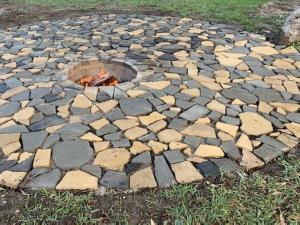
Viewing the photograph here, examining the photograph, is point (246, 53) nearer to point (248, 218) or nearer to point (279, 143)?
point (279, 143)

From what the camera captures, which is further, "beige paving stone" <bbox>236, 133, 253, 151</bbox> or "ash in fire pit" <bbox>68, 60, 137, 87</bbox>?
"ash in fire pit" <bbox>68, 60, 137, 87</bbox>

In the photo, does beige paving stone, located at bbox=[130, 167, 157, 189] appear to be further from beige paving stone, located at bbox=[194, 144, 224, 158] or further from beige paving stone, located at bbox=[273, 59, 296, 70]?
beige paving stone, located at bbox=[273, 59, 296, 70]

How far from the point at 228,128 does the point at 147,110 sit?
0.85 metres

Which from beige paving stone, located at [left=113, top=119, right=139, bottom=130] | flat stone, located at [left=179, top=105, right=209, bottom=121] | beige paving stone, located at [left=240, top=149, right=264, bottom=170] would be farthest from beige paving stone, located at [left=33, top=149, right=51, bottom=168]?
beige paving stone, located at [left=240, top=149, right=264, bottom=170]

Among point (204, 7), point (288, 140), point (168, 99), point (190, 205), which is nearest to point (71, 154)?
point (190, 205)

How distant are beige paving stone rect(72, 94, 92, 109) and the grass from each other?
4.31 ft

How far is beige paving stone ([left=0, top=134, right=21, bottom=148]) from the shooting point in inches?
140

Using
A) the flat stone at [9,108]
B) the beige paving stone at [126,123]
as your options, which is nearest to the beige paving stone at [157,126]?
the beige paving stone at [126,123]

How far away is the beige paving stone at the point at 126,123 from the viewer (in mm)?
3703

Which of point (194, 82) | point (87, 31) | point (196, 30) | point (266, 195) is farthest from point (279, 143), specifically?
point (87, 31)

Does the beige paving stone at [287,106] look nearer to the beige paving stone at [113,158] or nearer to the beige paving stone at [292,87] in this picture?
the beige paving stone at [292,87]

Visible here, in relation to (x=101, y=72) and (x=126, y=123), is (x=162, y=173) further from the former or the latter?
(x=101, y=72)

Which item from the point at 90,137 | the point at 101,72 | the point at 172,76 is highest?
the point at 172,76

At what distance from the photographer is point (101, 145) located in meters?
3.46
